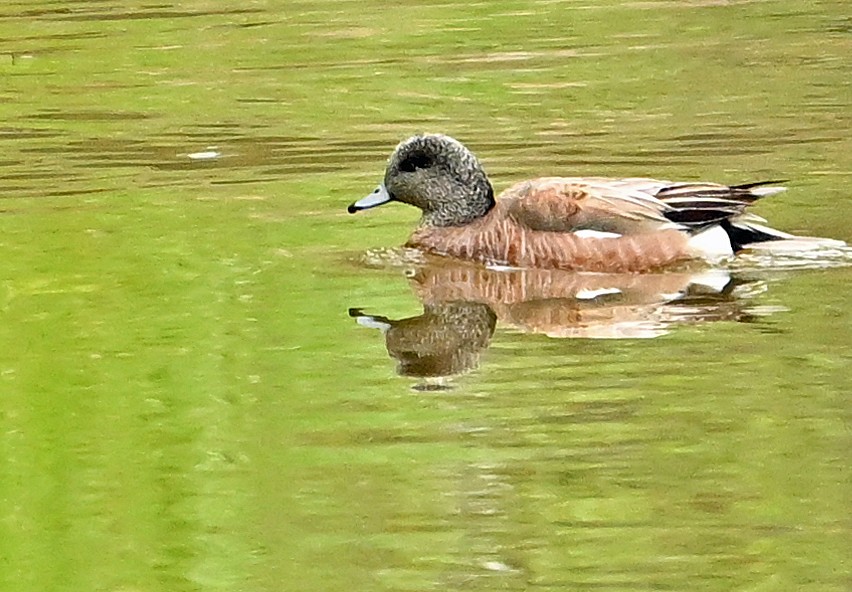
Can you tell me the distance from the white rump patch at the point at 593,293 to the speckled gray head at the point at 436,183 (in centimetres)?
113

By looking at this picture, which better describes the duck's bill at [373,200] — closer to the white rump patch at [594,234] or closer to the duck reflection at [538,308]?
the duck reflection at [538,308]

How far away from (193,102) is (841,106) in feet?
13.8

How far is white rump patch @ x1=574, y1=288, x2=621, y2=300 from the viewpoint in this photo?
8.12m

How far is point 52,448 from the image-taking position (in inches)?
250

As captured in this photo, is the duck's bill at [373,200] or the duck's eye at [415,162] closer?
the duck's bill at [373,200]

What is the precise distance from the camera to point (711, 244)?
8.57m

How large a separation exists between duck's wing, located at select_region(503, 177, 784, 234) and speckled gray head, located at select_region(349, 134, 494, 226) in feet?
1.63

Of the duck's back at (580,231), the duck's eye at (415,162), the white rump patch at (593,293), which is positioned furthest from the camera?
the duck's eye at (415,162)

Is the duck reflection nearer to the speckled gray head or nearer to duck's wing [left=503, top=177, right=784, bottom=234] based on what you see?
duck's wing [left=503, top=177, right=784, bottom=234]

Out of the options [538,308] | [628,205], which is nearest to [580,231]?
[628,205]

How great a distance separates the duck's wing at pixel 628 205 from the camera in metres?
8.52

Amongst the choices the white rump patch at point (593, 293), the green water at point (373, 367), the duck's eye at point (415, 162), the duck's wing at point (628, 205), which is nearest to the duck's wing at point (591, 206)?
the duck's wing at point (628, 205)

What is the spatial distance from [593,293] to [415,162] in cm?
150

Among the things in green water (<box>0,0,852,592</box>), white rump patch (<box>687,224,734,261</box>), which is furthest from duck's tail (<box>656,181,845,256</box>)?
green water (<box>0,0,852,592</box>)
